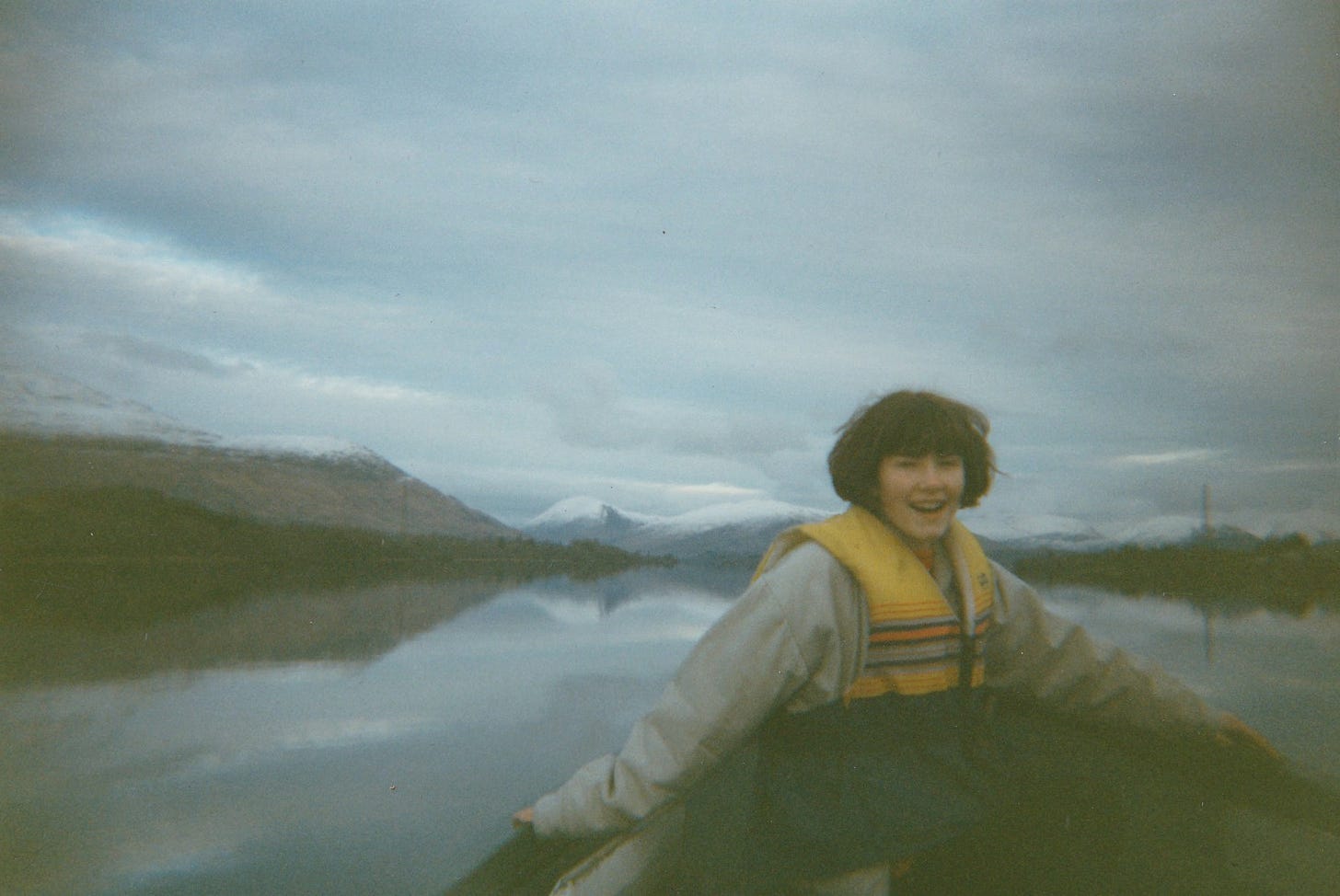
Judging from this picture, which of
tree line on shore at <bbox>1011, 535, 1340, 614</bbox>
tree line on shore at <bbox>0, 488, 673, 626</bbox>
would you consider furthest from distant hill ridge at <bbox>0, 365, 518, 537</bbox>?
tree line on shore at <bbox>1011, 535, 1340, 614</bbox>

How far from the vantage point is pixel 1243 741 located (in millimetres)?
2092

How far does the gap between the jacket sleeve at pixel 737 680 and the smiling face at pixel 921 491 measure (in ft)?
0.79

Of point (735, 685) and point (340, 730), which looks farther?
point (340, 730)

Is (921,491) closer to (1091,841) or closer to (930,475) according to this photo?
(930,475)

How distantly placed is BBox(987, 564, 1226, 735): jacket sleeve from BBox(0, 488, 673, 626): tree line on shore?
11781 mm

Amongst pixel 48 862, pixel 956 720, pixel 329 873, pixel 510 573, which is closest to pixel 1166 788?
pixel 956 720

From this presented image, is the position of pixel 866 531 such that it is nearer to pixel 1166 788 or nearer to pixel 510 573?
pixel 1166 788

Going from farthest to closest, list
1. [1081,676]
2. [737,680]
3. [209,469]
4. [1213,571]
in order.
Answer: [209,469] < [1213,571] < [1081,676] < [737,680]

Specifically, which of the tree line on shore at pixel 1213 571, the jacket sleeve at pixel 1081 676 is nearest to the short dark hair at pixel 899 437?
the jacket sleeve at pixel 1081 676

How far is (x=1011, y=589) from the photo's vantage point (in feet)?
6.47

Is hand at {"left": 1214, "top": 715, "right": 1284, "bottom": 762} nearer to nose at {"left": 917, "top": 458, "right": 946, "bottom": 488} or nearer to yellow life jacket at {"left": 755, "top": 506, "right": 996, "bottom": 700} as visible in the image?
yellow life jacket at {"left": 755, "top": 506, "right": 996, "bottom": 700}

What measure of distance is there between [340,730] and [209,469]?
27154 mm

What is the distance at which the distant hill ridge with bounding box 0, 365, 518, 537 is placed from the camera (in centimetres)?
780

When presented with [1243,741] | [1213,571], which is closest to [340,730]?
[1243,741]
